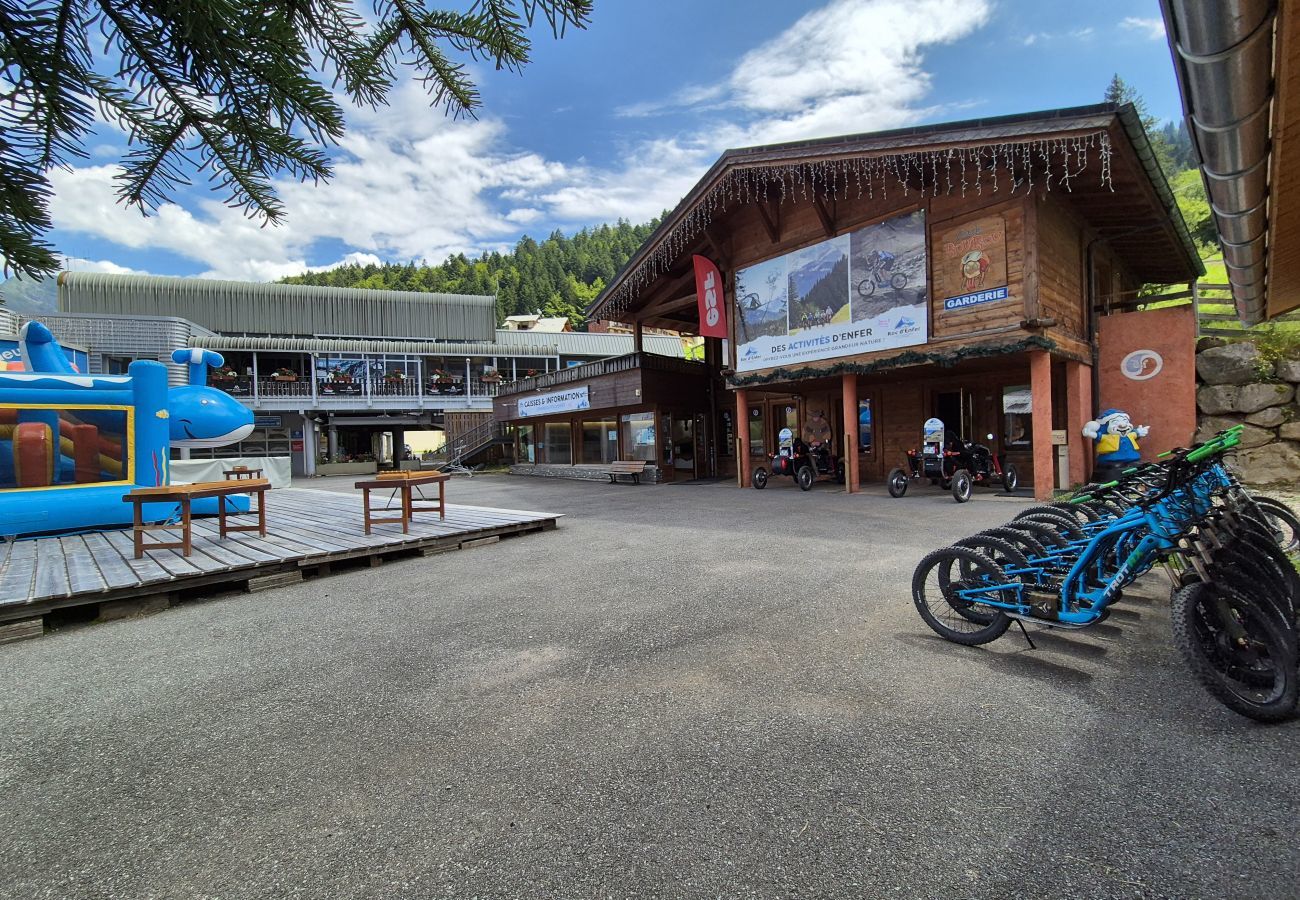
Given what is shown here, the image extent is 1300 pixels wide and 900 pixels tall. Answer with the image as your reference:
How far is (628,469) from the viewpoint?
18.4m

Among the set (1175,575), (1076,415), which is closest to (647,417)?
(1076,415)

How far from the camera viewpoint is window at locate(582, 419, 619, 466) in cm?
2010

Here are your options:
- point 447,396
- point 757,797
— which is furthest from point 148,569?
point 447,396

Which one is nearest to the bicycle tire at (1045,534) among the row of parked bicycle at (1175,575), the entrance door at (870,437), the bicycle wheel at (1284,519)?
the row of parked bicycle at (1175,575)

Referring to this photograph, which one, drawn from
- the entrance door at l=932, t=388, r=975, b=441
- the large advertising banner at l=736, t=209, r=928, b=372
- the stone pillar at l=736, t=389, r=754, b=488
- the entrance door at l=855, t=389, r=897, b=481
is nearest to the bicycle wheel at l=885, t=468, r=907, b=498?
the large advertising banner at l=736, t=209, r=928, b=372

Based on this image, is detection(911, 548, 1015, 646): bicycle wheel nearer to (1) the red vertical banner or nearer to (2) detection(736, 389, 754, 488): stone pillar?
(2) detection(736, 389, 754, 488): stone pillar

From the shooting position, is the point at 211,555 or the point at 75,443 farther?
the point at 75,443

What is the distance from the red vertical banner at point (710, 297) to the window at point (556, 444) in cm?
833

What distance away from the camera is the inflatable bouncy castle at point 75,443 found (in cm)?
737

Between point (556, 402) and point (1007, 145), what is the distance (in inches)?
602

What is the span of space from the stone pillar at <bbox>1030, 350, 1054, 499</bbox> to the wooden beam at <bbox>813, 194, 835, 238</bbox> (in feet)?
16.0

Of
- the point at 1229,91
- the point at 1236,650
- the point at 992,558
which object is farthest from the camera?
the point at 992,558

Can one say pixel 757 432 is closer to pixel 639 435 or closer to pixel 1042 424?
pixel 639 435

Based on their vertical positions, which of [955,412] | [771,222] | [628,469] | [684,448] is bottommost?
[628,469]
